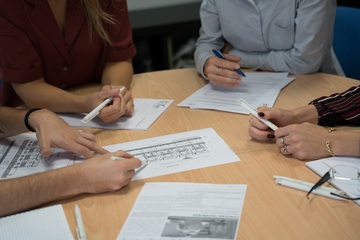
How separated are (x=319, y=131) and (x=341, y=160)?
0.33 feet

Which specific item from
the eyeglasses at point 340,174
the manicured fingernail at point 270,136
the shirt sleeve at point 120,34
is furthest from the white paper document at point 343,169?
the shirt sleeve at point 120,34

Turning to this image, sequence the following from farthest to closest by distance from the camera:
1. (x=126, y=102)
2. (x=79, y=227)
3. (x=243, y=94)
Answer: (x=243, y=94), (x=126, y=102), (x=79, y=227)

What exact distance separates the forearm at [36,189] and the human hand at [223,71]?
2.43 ft

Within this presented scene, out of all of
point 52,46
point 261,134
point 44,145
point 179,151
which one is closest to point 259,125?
point 261,134

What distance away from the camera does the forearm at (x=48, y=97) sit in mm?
1471

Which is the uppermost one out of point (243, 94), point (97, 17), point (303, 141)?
point (97, 17)

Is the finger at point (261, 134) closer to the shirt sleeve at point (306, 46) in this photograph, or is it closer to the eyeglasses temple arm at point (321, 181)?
the eyeglasses temple arm at point (321, 181)

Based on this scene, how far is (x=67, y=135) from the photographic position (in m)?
1.21

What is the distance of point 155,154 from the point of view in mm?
1201

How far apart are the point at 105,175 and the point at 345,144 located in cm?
64

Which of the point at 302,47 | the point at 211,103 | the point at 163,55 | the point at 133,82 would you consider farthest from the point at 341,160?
the point at 163,55

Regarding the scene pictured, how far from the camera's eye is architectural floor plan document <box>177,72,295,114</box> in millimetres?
1477

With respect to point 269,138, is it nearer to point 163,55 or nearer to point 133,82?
point 133,82

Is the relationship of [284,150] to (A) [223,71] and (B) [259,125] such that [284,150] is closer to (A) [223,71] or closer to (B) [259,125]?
(B) [259,125]
